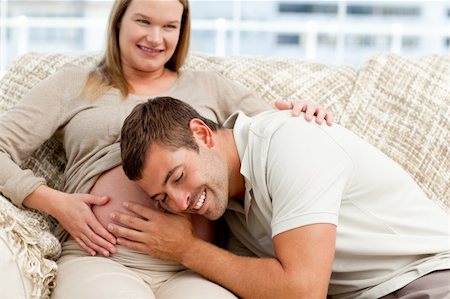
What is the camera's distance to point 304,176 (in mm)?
1702

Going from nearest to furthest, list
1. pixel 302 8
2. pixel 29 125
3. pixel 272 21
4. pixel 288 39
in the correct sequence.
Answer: pixel 29 125
pixel 272 21
pixel 288 39
pixel 302 8

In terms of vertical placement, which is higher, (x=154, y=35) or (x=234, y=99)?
(x=154, y=35)

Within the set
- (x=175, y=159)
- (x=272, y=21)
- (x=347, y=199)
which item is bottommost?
(x=272, y=21)

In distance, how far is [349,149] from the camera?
6.00 feet

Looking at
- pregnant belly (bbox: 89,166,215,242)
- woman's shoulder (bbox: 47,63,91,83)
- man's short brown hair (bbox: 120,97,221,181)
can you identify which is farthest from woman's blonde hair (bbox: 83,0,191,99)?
man's short brown hair (bbox: 120,97,221,181)

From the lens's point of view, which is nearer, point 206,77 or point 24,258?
point 24,258

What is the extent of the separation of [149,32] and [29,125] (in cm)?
43

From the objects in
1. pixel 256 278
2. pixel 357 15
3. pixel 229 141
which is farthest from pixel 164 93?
pixel 357 15

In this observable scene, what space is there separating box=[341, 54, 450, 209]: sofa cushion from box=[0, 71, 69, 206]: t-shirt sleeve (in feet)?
2.80

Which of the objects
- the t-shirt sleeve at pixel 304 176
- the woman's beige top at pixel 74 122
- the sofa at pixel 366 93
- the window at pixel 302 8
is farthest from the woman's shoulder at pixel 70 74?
the window at pixel 302 8

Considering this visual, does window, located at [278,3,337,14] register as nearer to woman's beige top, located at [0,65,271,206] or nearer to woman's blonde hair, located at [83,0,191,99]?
woman's blonde hair, located at [83,0,191,99]

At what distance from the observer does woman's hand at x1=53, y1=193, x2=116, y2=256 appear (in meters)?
1.96

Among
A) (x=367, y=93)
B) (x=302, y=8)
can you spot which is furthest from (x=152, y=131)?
(x=302, y=8)

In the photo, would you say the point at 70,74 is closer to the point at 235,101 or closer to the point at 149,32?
the point at 149,32
